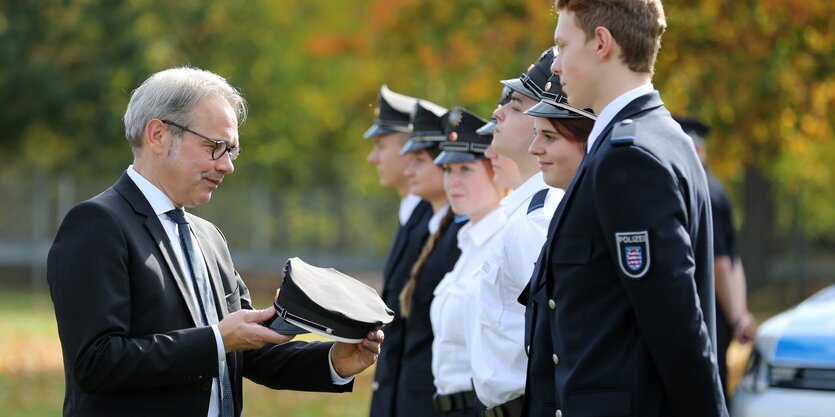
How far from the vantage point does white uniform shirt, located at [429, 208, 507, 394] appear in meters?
5.41

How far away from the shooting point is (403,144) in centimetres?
739

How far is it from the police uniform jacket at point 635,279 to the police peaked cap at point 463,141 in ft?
8.14

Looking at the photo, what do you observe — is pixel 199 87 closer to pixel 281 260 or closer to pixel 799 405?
pixel 799 405

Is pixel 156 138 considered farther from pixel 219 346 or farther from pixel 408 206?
pixel 408 206

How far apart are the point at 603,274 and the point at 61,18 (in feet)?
82.2

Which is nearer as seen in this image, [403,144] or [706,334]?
[706,334]

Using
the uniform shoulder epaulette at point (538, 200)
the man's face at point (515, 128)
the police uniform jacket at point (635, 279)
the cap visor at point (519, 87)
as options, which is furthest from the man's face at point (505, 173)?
the police uniform jacket at point (635, 279)

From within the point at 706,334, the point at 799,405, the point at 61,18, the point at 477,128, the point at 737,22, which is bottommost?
the point at 799,405

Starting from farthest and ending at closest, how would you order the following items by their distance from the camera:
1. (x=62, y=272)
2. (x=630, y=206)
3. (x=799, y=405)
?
(x=799, y=405), (x=62, y=272), (x=630, y=206)

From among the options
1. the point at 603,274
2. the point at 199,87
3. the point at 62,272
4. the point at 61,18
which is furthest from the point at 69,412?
the point at 61,18

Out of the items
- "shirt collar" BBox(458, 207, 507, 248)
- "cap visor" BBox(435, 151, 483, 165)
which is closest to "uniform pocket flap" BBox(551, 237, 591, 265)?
"shirt collar" BBox(458, 207, 507, 248)

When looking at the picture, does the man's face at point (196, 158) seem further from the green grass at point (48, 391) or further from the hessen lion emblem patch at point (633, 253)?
the green grass at point (48, 391)

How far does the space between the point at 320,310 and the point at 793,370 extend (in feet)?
15.3

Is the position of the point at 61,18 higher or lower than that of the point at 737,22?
higher
